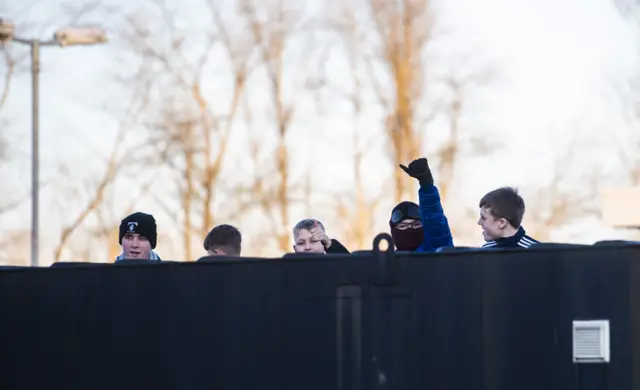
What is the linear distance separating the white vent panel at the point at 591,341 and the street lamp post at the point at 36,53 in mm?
15869

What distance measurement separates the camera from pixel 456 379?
7.20 m

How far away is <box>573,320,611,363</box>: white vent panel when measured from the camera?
6.93 metres

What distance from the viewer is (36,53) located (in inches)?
914

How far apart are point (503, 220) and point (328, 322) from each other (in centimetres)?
109

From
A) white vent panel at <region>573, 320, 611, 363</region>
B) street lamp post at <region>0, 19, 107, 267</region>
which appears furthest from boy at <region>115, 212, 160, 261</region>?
street lamp post at <region>0, 19, 107, 267</region>

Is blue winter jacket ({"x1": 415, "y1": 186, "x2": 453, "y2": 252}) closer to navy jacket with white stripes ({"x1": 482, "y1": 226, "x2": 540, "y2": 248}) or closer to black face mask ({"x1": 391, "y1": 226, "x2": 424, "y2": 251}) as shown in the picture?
navy jacket with white stripes ({"x1": 482, "y1": 226, "x2": 540, "y2": 248})

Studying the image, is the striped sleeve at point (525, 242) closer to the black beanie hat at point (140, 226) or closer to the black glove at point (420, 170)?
the black glove at point (420, 170)

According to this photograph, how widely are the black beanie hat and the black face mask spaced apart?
1.64 m

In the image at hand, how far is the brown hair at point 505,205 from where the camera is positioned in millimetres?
7844

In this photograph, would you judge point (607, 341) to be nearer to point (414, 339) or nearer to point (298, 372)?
point (414, 339)

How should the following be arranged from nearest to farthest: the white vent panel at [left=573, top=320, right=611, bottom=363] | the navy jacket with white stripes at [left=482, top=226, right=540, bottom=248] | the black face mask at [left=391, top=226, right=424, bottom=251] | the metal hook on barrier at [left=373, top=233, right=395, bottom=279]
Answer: the white vent panel at [left=573, top=320, right=611, bottom=363] < the metal hook on barrier at [left=373, top=233, right=395, bottom=279] < the navy jacket with white stripes at [left=482, top=226, right=540, bottom=248] < the black face mask at [left=391, top=226, right=424, bottom=251]

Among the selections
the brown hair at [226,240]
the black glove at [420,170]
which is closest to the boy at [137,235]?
the brown hair at [226,240]

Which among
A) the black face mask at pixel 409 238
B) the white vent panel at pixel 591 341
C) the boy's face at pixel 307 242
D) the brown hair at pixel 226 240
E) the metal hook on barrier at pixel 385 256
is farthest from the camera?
the brown hair at pixel 226 240

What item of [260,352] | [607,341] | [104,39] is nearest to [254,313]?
[260,352]
